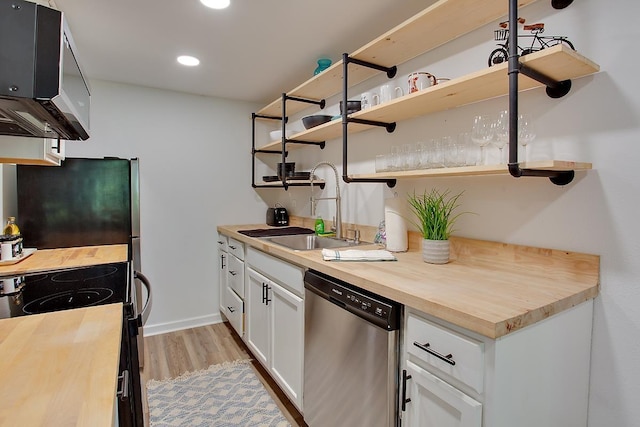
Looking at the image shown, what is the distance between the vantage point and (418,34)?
1629 millimetres

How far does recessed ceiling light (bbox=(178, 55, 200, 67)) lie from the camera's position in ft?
7.77

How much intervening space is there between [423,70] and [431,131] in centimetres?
35

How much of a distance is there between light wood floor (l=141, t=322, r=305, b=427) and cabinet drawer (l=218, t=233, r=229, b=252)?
0.75m

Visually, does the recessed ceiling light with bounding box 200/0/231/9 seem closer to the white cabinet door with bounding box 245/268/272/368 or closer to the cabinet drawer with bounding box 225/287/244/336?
the white cabinet door with bounding box 245/268/272/368

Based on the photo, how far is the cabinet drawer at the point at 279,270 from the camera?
1806 millimetres

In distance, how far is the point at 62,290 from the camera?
1402 millimetres

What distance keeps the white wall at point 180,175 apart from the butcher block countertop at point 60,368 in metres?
2.12

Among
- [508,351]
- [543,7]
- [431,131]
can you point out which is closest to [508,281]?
[508,351]

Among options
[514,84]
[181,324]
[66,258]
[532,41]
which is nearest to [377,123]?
[532,41]

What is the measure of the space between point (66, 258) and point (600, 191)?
2.63 m

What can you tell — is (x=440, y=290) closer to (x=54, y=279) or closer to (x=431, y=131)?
(x=431, y=131)

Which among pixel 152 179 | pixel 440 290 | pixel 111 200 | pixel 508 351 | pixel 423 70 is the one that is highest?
pixel 423 70

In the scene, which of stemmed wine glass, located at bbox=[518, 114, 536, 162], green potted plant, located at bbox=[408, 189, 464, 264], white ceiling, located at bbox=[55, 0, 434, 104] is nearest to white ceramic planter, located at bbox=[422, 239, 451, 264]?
green potted plant, located at bbox=[408, 189, 464, 264]

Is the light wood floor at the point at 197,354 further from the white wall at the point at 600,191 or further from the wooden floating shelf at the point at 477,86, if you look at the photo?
the wooden floating shelf at the point at 477,86
